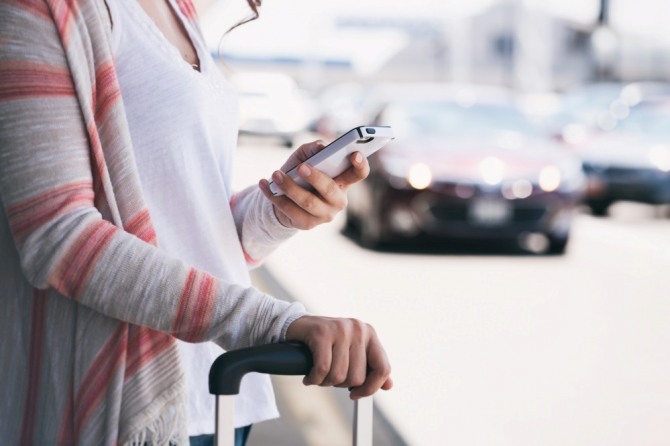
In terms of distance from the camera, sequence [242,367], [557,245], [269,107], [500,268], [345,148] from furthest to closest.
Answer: [269,107] < [557,245] < [500,268] < [345,148] < [242,367]

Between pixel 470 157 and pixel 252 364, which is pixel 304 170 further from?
pixel 470 157

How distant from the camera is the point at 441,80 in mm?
64062

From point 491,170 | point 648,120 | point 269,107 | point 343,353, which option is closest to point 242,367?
point 343,353

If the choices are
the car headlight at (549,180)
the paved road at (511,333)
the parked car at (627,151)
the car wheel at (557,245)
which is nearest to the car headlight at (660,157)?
the parked car at (627,151)

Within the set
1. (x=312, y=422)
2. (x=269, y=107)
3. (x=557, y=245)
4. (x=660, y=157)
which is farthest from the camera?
(x=269, y=107)

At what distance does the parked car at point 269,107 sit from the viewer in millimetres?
23500

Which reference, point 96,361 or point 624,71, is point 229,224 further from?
point 624,71

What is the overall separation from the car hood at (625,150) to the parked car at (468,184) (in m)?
3.09

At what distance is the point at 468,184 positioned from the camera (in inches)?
331

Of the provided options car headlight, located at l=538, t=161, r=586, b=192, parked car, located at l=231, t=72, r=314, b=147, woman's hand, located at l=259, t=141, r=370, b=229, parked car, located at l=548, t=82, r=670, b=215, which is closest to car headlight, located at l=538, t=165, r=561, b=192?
car headlight, located at l=538, t=161, r=586, b=192

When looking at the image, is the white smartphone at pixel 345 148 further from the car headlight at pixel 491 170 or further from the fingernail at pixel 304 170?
A: the car headlight at pixel 491 170

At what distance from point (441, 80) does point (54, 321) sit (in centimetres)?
6384

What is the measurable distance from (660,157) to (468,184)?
167 inches

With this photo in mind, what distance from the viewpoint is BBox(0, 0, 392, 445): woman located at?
46.6 inches
